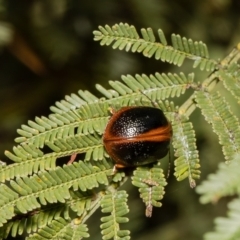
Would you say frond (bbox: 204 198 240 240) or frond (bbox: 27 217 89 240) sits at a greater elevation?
frond (bbox: 27 217 89 240)

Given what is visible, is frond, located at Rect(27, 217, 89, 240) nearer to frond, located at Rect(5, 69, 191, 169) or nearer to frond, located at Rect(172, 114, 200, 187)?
frond, located at Rect(5, 69, 191, 169)

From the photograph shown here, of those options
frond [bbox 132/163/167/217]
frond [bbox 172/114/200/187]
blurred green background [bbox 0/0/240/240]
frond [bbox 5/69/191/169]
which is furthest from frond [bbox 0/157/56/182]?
blurred green background [bbox 0/0/240/240]

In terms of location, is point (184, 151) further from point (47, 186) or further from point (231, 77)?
point (47, 186)

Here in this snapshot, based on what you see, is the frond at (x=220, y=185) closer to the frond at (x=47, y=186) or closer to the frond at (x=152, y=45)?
the frond at (x=47, y=186)

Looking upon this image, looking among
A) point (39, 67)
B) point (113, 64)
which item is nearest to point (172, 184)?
point (113, 64)

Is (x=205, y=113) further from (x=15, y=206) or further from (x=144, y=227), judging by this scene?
(x=144, y=227)
